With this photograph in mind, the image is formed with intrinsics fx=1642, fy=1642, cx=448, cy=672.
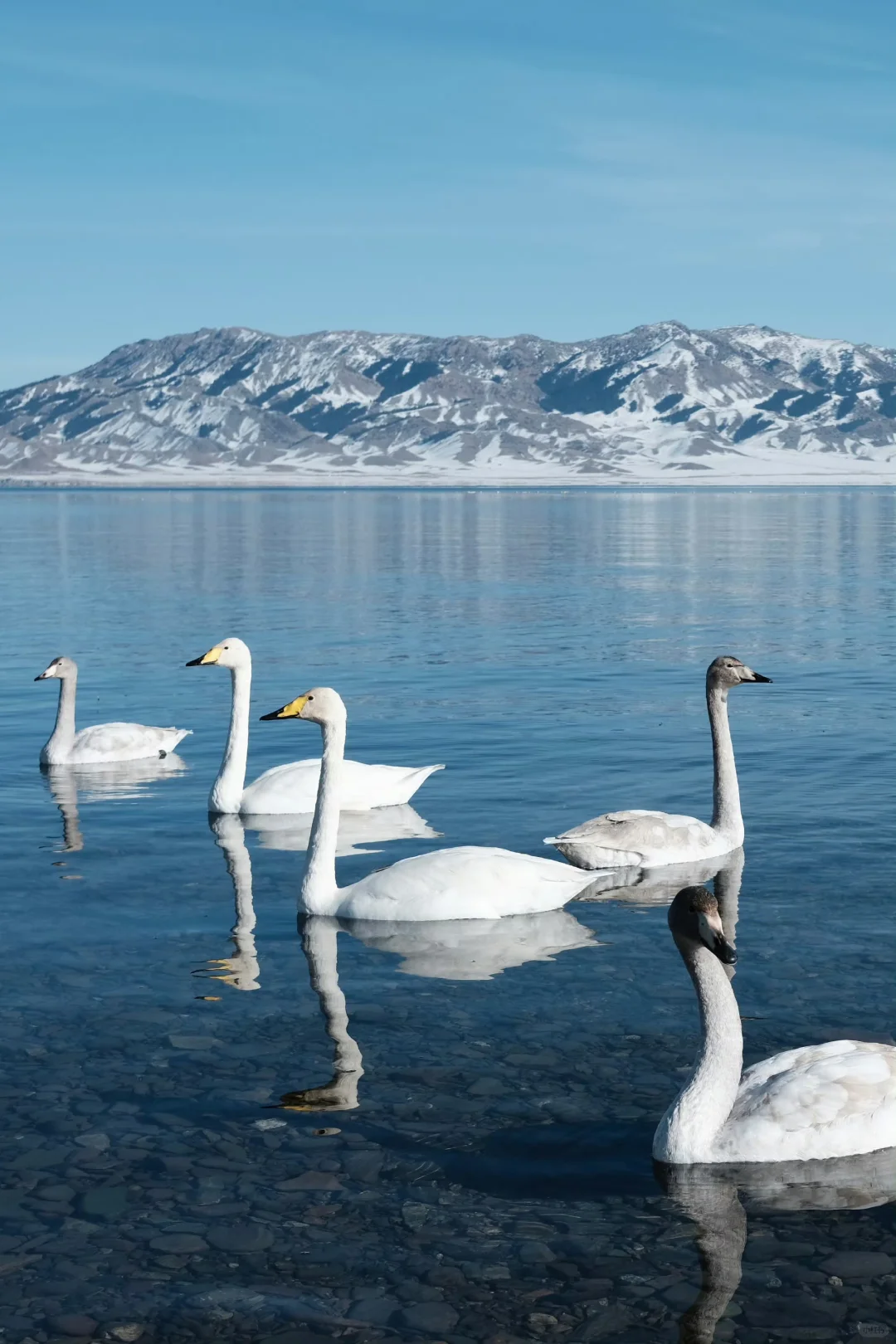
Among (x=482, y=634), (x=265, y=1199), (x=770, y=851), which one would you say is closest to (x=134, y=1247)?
(x=265, y=1199)

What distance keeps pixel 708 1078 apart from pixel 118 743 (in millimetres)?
12637

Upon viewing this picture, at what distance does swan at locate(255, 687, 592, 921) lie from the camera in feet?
38.6

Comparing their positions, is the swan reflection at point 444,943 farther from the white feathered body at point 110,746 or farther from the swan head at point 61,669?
the swan head at point 61,669

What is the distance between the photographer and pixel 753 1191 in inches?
307

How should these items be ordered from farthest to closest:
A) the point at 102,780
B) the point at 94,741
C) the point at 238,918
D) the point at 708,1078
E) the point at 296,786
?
the point at 94,741 < the point at 102,780 < the point at 296,786 < the point at 238,918 < the point at 708,1078

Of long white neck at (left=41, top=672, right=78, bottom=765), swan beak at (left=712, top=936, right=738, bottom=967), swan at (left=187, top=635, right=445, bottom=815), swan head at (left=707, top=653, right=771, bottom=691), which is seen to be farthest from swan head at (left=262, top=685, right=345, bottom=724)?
long white neck at (left=41, top=672, right=78, bottom=765)

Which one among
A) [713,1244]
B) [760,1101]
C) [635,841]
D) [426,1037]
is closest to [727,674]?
[635,841]

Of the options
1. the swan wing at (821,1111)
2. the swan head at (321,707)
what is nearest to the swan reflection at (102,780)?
the swan head at (321,707)

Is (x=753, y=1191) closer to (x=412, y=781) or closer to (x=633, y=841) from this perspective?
(x=633, y=841)

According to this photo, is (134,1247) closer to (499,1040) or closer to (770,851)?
(499,1040)

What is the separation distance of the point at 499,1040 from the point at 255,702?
1453 centimetres

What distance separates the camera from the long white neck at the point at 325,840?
1228cm

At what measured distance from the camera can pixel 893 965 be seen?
10922mm

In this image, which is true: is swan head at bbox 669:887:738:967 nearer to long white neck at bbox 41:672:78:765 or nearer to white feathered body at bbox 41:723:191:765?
white feathered body at bbox 41:723:191:765
